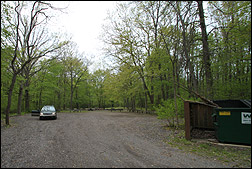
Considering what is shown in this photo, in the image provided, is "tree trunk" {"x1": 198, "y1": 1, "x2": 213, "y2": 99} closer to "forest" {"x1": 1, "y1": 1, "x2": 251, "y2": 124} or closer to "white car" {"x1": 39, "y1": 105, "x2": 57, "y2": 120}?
"forest" {"x1": 1, "y1": 1, "x2": 251, "y2": 124}

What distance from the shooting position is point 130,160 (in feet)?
12.0

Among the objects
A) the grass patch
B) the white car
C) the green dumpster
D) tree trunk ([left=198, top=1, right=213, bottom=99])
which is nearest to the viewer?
the grass patch

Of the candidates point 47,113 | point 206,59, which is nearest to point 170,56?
point 206,59

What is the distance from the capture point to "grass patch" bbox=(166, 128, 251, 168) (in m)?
3.62

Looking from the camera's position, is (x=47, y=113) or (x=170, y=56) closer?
(x=170, y=56)

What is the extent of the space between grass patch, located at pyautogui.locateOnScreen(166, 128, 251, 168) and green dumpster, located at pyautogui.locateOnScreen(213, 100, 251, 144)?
31 cm

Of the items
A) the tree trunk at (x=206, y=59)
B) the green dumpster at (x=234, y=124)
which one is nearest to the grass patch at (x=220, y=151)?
the green dumpster at (x=234, y=124)

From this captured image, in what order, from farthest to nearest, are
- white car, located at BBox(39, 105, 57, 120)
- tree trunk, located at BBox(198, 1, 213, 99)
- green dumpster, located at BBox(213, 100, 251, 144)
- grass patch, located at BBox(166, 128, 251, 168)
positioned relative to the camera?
white car, located at BBox(39, 105, 57, 120) → tree trunk, located at BBox(198, 1, 213, 99) → green dumpster, located at BBox(213, 100, 251, 144) → grass patch, located at BBox(166, 128, 251, 168)

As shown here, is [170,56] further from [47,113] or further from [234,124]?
[47,113]

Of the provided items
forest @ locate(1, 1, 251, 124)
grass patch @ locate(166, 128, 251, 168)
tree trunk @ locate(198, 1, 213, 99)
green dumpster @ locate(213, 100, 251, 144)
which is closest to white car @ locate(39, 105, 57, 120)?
forest @ locate(1, 1, 251, 124)

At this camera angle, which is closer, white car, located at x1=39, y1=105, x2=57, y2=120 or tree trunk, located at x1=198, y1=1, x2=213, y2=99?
tree trunk, located at x1=198, y1=1, x2=213, y2=99

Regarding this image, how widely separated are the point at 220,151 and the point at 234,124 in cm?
90

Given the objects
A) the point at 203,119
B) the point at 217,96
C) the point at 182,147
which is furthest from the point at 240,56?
the point at 182,147

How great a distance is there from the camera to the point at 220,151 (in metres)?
4.26
